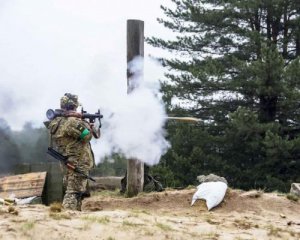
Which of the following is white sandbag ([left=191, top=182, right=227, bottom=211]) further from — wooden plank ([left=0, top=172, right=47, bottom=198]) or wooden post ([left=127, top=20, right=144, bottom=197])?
wooden plank ([left=0, top=172, right=47, bottom=198])

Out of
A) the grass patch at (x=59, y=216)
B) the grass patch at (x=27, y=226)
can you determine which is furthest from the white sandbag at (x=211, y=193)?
the grass patch at (x=27, y=226)

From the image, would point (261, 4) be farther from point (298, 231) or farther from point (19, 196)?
point (298, 231)

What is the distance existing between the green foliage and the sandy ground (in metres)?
9.00

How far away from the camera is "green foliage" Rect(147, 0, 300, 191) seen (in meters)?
20.6

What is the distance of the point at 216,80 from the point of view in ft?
72.4

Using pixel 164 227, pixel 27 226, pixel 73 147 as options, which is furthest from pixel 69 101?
pixel 27 226

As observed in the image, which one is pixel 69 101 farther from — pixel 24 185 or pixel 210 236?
pixel 24 185

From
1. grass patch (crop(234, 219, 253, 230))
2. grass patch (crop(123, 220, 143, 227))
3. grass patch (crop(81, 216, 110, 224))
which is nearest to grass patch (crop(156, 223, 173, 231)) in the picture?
grass patch (crop(123, 220, 143, 227))

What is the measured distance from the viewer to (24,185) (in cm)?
1272

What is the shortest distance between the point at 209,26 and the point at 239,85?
3264 millimetres

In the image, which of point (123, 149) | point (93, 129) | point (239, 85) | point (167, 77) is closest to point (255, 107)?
point (239, 85)

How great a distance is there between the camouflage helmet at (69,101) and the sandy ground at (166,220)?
170 centimetres

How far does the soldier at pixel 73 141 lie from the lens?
9641 mm

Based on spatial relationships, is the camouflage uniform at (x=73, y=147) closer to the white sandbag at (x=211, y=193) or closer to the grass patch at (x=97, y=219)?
the grass patch at (x=97, y=219)
